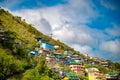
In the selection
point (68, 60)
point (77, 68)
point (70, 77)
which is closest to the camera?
point (70, 77)

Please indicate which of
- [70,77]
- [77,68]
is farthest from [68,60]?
[70,77]

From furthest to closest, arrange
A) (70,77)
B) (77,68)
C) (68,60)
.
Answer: (68,60)
(77,68)
(70,77)

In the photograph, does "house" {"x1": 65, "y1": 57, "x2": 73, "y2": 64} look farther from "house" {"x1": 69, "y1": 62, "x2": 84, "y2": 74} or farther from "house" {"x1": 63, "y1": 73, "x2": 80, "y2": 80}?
"house" {"x1": 63, "y1": 73, "x2": 80, "y2": 80}

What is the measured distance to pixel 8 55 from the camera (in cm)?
5041

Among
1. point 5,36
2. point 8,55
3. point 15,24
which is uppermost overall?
point 15,24

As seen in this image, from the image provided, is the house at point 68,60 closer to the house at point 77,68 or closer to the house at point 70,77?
the house at point 77,68

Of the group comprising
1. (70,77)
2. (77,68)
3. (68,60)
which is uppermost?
(68,60)

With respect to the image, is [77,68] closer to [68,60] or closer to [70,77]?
[68,60]

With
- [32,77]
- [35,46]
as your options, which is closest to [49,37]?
[35,46]

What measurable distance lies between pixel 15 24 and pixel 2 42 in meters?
27.6

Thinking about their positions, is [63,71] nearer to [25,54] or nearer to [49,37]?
[25,54]

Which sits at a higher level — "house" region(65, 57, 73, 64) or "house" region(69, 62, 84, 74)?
"house" region(65, 57, 73, 64)

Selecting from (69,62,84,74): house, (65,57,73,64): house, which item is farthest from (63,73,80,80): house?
(65,57,73,64): house

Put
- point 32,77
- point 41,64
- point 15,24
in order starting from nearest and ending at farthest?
point 32,77 < point 41,64 < point 15,24
